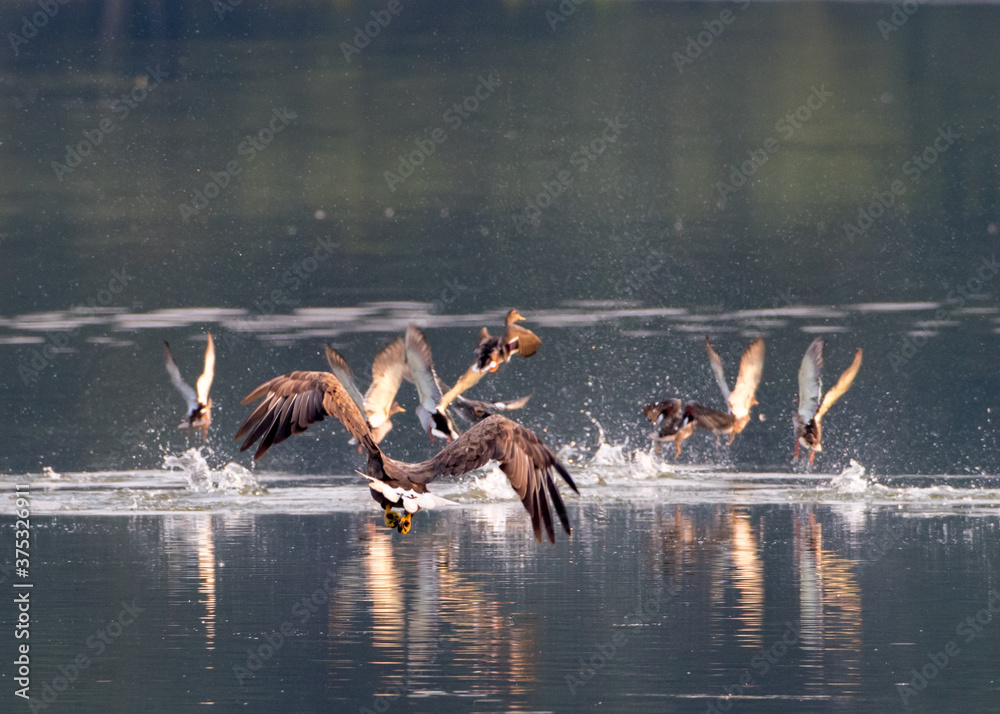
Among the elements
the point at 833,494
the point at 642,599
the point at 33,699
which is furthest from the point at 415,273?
the point at 33,699

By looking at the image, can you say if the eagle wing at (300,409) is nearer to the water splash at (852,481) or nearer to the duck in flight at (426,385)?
the duck in flight at (426,385)

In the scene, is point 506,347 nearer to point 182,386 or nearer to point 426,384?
point 426,384

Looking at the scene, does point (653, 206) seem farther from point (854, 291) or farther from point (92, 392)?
point (92, 392)

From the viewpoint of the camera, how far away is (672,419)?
21250 millimetres

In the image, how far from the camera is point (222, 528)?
1892 centimetres

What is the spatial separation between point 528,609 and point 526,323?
15.3 metres

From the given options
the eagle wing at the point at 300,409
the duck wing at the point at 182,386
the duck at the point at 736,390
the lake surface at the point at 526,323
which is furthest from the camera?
the duck wing at the point at 182,386

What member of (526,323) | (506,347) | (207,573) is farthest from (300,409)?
(526,323)

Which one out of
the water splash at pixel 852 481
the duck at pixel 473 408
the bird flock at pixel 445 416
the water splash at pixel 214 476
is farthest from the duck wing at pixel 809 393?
the water splash at pixel 214 476

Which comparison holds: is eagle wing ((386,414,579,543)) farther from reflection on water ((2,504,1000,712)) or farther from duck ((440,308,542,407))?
duck ((440,308,542,407))

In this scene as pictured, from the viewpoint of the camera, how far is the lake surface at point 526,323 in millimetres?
13961

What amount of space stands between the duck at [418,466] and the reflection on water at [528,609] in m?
1.22

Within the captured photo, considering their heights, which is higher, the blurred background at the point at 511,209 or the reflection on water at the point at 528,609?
the blurred background at the point at 511,209

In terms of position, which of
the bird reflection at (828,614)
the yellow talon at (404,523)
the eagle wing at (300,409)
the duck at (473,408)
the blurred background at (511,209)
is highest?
the blurred background at (511,209)
